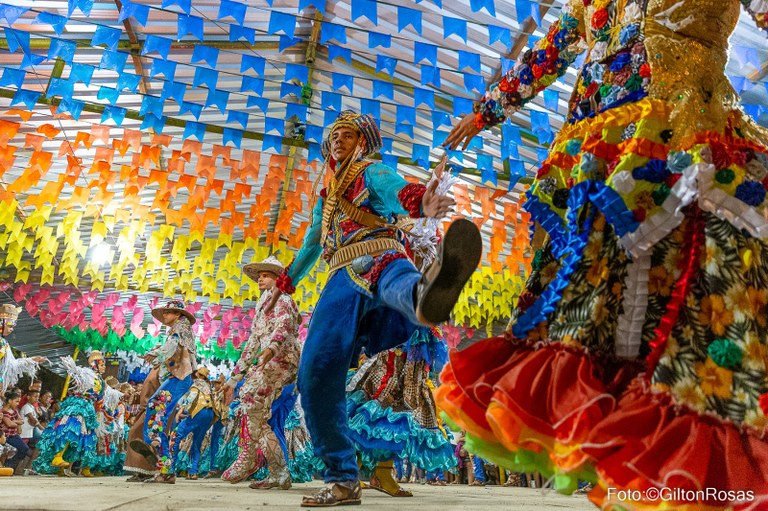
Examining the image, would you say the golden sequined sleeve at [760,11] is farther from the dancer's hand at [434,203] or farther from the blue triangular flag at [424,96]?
the blue triangular flag at [424,96]

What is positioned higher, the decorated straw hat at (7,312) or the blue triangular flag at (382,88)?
the blue triangular flag at (382,88)

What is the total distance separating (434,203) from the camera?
8.50ft

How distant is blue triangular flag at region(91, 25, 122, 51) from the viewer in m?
7.44

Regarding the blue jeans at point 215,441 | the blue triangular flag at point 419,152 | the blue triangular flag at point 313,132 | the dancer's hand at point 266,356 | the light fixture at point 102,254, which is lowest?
the blue jeans at point 215,441

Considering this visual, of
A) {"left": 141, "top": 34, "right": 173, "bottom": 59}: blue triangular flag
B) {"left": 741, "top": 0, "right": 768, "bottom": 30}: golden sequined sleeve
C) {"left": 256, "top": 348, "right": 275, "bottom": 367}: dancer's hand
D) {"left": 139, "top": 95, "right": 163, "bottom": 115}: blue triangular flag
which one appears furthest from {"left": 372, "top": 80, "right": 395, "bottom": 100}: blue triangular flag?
{"left": 741, "top": 0, "right": 768, "bottom": 30}: golden sequined sleeve

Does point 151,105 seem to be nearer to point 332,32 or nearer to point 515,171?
point 332,32

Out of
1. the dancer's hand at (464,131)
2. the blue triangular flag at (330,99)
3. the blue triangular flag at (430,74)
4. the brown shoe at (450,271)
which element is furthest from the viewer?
the blue triangular flag at (330,99)

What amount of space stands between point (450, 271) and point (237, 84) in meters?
10.1

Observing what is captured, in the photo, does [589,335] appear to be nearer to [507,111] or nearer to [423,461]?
[507,111]

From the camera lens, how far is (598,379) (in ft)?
5.46

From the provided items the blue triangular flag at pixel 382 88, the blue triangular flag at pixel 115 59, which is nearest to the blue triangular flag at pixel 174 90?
the blue triangular flag at pixel 115 59

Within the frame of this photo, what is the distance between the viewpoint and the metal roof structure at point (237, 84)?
7.26m

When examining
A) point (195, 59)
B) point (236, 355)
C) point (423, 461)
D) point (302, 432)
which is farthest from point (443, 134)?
point (236, 355)

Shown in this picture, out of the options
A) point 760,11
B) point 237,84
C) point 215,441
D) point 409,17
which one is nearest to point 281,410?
point 215,441
